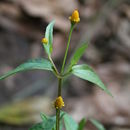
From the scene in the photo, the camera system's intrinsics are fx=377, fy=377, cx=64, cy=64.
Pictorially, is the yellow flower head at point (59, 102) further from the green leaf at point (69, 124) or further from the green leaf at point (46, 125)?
the green leaf at point (69, 124)

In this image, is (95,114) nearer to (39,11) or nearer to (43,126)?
(39,11)

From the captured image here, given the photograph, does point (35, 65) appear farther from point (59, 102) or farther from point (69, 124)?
point (69, 124)

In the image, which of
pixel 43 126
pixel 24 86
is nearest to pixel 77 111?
pixel 24 86

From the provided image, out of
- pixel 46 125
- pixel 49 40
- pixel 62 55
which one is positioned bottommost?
pixel 46 125

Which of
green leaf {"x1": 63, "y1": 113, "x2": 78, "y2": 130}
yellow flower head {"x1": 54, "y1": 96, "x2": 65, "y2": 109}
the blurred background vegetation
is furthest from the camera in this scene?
the blurred background vegetation

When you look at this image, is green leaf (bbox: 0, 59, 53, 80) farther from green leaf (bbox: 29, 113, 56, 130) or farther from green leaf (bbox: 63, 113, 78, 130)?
green leaf (bbox: 63, 113, 78, 130)

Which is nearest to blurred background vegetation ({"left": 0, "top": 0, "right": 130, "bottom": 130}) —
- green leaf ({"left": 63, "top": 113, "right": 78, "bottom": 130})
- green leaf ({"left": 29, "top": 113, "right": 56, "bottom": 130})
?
green leaf ({"left": 63, "top": 113, "right": 78, "bottom": 130})

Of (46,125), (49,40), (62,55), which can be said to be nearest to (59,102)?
(46,125)

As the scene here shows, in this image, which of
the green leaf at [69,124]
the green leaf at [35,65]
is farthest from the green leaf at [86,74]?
the green leaf at [69,124]
